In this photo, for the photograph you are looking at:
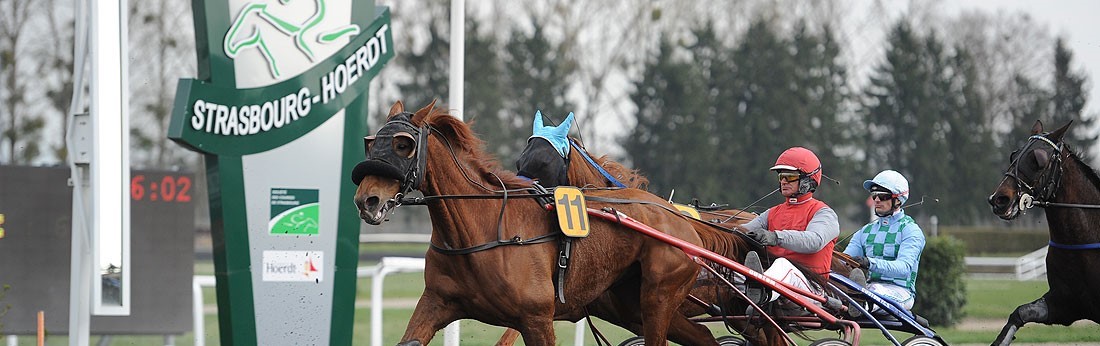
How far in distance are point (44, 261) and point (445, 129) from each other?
4.18 m

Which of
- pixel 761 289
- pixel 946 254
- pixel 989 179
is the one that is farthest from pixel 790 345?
pixel 989 179

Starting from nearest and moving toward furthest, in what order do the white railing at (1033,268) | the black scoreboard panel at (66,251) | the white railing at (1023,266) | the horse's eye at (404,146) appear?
the horse's eye at (404,146) < the black scoreboard panel at (66,251) < the white railing at (1023,266) < the white railing at (1033,268)

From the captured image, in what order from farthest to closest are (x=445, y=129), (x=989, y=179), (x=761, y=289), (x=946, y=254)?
(x=989, y=179), (x=946, y=254), (x=761, y=289), (x=445, y=129)

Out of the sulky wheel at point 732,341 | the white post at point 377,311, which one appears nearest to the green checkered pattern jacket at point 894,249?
the sulky wheel at point 732,341

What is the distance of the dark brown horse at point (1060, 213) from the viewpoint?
19.5 feet

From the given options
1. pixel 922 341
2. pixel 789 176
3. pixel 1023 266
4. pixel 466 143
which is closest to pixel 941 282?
pixel 922 341

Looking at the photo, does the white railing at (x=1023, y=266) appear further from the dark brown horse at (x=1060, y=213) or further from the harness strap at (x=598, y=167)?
the harness strap at (x=598, y=167)

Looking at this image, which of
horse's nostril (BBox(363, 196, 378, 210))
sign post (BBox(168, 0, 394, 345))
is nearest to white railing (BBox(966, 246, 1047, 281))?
sign post (BBox(168, 0, 394, 345))

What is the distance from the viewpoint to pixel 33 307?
7.84 m

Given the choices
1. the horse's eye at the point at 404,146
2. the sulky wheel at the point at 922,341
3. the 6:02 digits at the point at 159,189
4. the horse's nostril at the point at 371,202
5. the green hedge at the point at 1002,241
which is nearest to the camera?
the horse's nostril at the point at 371,202

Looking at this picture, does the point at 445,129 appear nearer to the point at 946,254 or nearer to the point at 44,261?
the point at 44,261

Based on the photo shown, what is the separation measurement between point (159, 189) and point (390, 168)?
15.1 feet

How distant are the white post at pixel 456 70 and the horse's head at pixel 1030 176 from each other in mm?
2817

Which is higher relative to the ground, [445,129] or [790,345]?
[445,129]
